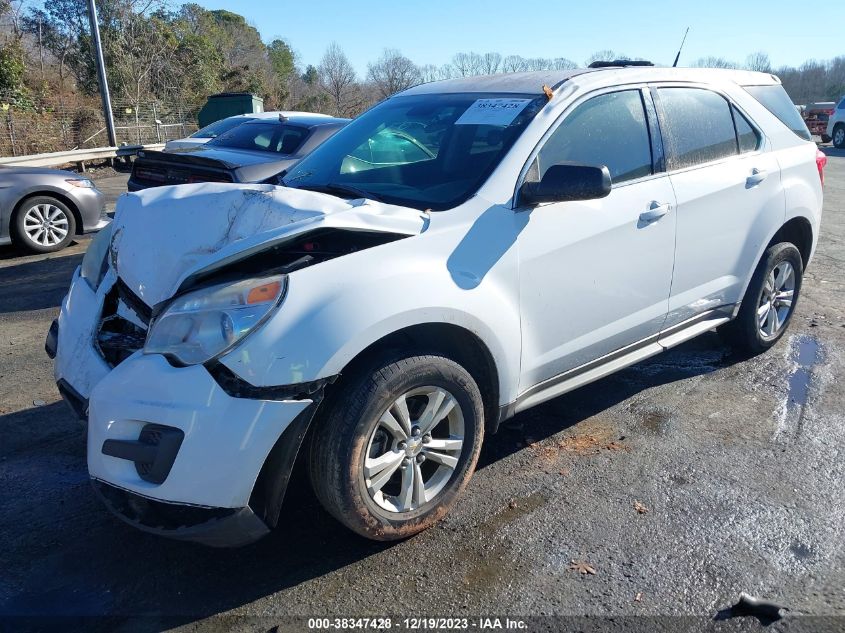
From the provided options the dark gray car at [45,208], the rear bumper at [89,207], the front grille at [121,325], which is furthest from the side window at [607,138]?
the dark gray car at [45,208]

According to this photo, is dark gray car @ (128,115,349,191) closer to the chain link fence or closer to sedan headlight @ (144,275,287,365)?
sedan headlight @ (144,275,287,365)

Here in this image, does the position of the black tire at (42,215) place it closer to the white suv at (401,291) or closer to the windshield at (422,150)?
the white suv at (401,291)

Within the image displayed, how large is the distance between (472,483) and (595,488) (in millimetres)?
590

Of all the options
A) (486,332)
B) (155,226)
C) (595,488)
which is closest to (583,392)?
(595,488)

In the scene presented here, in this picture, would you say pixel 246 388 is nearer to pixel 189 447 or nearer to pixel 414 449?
pixel 189 447

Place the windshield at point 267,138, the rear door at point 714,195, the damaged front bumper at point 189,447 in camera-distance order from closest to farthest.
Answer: the damaged front bumper at point 189,447 → the rear door at point 714,195 → the windshield at point 267,138

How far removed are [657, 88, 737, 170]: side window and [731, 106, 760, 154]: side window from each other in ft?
0.19

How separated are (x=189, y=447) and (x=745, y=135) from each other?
3.82 m

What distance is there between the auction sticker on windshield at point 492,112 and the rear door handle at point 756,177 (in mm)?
1700

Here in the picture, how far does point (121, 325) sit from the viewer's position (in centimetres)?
312

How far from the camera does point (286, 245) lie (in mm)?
2746

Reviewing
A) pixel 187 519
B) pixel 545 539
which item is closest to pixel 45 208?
pixel 187 519

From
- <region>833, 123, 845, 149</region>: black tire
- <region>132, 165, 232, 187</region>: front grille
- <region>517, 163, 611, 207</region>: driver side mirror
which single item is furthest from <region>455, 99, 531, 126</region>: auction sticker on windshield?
<region>833, 123, 845, 149</region>: black tire

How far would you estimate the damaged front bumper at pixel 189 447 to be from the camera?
7.79 ft
